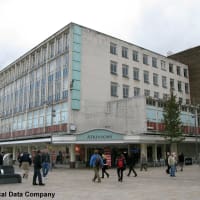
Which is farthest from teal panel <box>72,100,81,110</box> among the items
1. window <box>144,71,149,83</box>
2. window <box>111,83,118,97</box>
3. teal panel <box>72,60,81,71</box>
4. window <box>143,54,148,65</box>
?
window <box>143,54,148,65</box>

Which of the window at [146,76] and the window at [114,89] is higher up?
the window at [146,76]

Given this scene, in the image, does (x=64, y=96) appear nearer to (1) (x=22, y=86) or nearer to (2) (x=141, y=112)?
(2) (x=141, y=112)

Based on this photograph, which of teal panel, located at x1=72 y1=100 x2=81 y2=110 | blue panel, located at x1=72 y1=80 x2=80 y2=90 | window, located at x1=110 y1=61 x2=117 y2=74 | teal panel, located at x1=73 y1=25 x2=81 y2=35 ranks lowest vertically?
teal panel, located at x1=72 y1=100 x2=81 y2=110

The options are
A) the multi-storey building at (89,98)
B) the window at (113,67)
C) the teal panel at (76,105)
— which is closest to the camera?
the multi-storey building at (89,98)

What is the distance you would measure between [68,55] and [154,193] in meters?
28.5

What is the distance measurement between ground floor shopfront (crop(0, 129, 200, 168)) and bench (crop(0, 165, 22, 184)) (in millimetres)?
14477

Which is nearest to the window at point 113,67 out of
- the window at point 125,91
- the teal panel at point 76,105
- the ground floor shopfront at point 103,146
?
the window at point 125,91

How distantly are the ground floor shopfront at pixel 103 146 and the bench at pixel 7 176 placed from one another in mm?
14477

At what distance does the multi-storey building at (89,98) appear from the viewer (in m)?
35.3

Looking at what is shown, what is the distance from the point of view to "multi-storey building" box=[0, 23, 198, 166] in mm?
35281

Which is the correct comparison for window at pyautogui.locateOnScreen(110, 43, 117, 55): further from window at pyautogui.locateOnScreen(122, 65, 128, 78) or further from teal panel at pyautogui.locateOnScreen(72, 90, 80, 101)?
teal panel at pyautogui.locateOnScreen(72, 90, 80, 101)

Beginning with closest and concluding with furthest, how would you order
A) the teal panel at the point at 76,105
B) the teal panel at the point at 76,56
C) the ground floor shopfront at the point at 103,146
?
the ground floor shopfront at the point at 103,146, the teal panel at the point at 76,105, the teal panel at the point at 76,56

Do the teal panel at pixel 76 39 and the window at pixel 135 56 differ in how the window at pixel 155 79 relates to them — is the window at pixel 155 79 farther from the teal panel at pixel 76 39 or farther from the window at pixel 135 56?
the teal panel at pixel 76 39

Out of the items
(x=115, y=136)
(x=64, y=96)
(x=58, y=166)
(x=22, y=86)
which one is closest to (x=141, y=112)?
(x=115, y=136)
